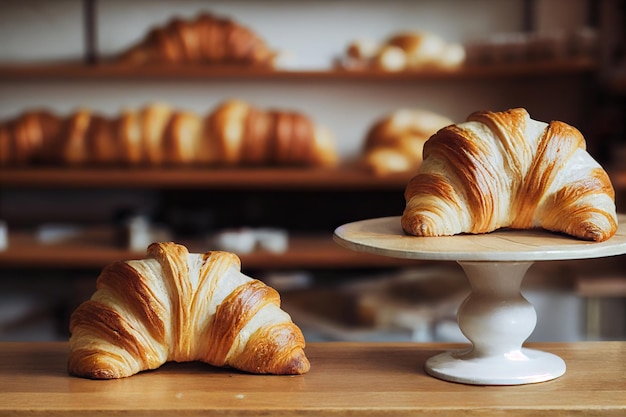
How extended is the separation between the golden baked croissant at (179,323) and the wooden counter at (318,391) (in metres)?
0.02

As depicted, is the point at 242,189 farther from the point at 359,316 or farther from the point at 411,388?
the point at 411,388

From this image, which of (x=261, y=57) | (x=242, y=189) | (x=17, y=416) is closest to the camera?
(x=17, y=416)

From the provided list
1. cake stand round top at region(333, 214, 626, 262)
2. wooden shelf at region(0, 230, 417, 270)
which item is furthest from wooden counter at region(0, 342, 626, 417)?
wooden shelf at region(0, 230, 417, 270)

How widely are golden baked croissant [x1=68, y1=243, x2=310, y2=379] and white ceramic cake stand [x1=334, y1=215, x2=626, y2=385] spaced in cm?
13

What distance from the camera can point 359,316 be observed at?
9.24 feet

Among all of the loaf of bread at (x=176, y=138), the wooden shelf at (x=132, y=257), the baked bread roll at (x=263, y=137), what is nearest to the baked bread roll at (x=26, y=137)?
the loaf of bread at (x=176, y=138)

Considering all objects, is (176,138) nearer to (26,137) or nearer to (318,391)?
(26,137)

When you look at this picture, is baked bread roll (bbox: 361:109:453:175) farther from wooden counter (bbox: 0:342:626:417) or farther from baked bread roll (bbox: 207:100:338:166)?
wooden counter (bbox: 0:342:626:417)

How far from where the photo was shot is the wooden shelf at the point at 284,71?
296 cm

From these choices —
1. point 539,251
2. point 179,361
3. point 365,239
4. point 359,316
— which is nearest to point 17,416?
point 179,361

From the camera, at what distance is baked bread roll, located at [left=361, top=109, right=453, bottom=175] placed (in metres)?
2.90

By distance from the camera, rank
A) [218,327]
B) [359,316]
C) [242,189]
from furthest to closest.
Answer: [242,189] → [359,316] → [218,327]

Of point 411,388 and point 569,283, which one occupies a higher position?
point 411,388

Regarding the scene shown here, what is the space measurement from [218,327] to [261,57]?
214cm
